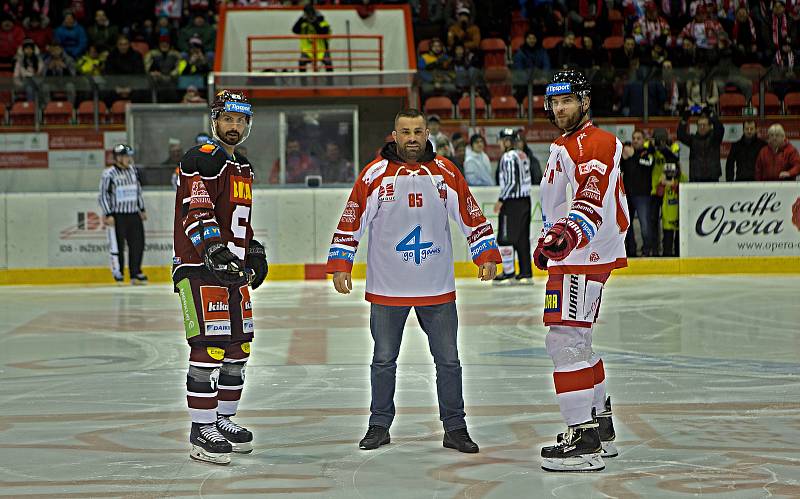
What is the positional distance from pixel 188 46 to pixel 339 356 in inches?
540

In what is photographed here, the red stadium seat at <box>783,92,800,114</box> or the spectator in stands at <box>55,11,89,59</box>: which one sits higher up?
the spectator in stands at <box>55,11,89,59</box>

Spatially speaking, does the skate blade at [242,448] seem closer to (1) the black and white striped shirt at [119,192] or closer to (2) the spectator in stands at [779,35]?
(1) the black and white striped shirt at [119,192]

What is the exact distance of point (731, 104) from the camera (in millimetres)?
18750

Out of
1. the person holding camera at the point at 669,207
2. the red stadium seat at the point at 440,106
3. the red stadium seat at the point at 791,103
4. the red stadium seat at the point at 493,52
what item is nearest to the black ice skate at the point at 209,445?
the person holding camera at the point at 669,207

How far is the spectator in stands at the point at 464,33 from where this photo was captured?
21453 mm

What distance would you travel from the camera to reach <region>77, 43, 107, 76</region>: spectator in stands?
2106 centimetres

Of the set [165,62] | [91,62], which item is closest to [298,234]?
[165,62]

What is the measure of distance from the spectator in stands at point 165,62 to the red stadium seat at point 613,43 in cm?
746

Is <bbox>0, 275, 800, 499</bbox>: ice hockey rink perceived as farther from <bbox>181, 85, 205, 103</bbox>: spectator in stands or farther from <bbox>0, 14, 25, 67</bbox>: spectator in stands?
<bbox>0, 14, 25, 67</bbox>: spectator in stands

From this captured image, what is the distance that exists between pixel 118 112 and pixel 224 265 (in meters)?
13.6

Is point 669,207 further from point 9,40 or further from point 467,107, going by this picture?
point 9,40

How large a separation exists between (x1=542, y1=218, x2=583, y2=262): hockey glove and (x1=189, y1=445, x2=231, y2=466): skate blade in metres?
1.69

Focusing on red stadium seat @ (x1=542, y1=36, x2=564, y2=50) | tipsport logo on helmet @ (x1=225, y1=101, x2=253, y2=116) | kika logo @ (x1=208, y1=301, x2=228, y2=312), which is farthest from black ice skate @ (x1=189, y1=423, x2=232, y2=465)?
red stadium seat @ (x1=542, y1=36, x2=564, y2=50)

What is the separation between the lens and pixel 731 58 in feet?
67.7
